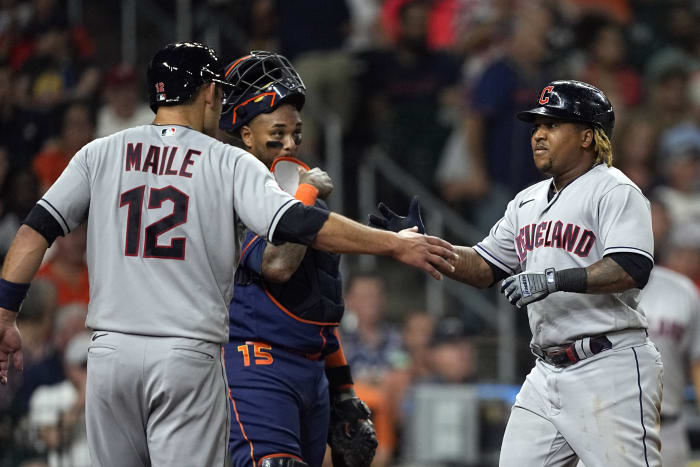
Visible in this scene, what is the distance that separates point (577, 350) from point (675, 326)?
7.57ft

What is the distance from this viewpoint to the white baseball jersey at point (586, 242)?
14.0 ft

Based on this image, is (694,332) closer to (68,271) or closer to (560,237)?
(560,237)

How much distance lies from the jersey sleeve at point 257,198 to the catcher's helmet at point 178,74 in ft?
1.20

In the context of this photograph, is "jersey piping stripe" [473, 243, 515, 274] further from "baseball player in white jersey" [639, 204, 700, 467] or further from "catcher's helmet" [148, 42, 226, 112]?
"baseball player in white jersey" [639, 204, 700, 467]

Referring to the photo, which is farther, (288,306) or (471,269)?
(471,269)

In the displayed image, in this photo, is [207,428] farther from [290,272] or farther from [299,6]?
[299,6]

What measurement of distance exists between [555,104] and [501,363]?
4.82m

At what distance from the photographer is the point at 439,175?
10094mm

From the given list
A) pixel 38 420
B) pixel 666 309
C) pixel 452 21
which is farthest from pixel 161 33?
pixel 666 309

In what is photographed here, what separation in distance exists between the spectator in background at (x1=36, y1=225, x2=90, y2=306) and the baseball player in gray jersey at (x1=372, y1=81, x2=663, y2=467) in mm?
4928

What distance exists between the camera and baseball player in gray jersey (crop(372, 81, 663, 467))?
4223 mm

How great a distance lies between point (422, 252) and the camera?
4004 mm

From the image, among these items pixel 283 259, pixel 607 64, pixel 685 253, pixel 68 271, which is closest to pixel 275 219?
pixel 283 259

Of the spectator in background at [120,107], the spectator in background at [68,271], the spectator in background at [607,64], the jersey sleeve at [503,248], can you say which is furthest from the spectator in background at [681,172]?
the spectator in background at [68,271]
